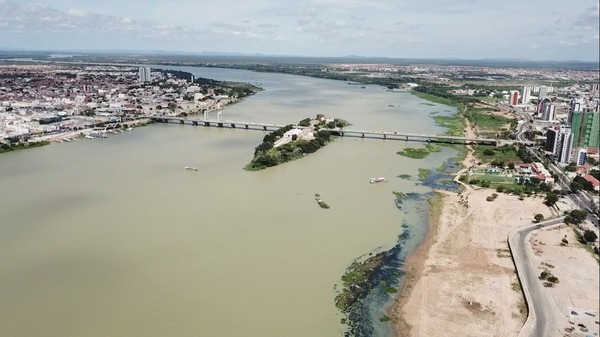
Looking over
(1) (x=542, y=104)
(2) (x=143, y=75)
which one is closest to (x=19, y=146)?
(1) (x=542, y=104)

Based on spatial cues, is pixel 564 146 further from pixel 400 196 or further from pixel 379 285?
pixel 379 285

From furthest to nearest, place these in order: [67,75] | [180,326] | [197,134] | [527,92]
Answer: [67,75] → [527,92] → [197,134] → [180,326]

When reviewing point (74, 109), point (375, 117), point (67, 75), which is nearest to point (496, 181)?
point (375, 117)

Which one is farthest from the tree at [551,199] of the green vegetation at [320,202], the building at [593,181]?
the green vegetation at [320,202]

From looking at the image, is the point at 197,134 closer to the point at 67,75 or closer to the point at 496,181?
the point at 496,181

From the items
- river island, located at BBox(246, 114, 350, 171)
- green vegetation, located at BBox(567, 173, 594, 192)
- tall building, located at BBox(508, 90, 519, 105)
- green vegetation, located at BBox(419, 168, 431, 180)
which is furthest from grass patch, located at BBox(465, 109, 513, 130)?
green vegetation, located at BBox(567, 173, 594, 192)

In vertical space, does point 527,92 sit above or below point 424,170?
above
